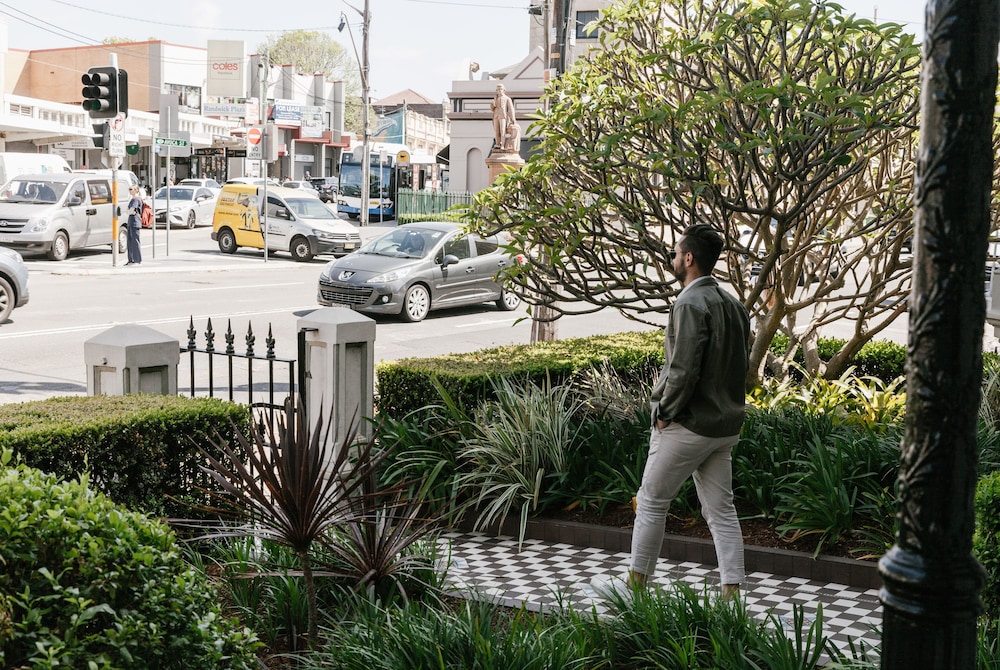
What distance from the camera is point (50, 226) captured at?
2756cm

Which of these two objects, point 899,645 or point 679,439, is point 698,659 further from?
point 899,645

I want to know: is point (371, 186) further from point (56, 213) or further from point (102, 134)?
point (102, 134)

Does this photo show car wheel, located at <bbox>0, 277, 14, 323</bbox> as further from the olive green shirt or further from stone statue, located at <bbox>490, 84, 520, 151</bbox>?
stone statue, located at <bbox>490, 84, 520, 151</bbox>

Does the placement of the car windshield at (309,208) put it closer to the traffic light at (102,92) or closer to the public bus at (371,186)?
the traffic light at (102,92)

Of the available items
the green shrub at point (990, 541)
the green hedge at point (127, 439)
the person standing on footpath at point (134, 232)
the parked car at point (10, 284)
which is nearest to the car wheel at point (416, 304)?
the parked car at point (10, 284)

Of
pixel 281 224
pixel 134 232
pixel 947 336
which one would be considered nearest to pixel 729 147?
pixel 947 336

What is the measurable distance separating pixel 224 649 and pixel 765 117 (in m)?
4.74

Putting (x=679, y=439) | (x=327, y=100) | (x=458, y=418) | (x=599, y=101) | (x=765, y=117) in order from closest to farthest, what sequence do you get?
(x=679, y=439) → (x=765, y=117) → (x=458, y=418) → (x=599, y=101) → (x=327, y=100)

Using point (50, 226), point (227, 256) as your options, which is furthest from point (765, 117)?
point (227, 256)

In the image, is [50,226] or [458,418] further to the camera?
[50,226]

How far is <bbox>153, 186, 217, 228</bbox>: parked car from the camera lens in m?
42.4

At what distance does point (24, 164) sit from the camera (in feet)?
118

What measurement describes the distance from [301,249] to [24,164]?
11.1m

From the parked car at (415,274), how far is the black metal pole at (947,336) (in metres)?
15.5
